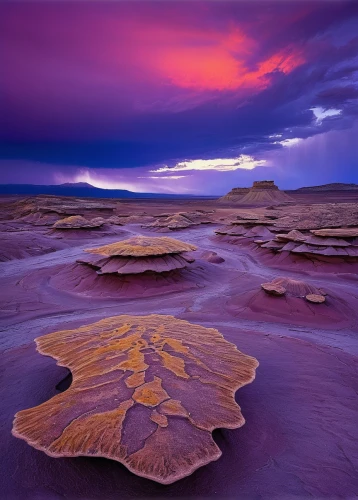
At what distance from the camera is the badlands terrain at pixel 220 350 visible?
2.82 m

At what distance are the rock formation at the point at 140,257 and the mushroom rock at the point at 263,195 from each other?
60091 millimetres

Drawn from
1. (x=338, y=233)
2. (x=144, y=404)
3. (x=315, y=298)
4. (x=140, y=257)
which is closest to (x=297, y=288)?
(x=315, y=298)

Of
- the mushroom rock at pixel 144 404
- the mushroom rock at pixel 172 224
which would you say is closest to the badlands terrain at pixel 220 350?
the mushroom rock at pixel 144 404

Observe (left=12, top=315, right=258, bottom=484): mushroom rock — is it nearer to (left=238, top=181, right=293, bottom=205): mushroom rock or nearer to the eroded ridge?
the eroded ridge

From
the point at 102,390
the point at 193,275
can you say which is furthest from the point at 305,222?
the point at 102,390

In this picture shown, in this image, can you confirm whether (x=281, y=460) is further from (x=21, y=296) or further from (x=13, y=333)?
(x=21, y=296)

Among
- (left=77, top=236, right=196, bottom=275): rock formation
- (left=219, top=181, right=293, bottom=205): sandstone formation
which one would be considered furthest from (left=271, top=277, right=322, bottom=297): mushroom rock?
(left=219, top=181, right=293, bottom=205): sandstone formation

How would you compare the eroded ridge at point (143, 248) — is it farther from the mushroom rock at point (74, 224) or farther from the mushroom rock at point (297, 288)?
the mushroom rock at point (74, 224)

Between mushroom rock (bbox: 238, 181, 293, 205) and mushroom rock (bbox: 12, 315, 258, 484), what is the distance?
68042mm

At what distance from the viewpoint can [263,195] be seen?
71438mm

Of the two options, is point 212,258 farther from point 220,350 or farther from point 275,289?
point 220,350

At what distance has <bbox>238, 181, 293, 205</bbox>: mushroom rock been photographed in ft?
230

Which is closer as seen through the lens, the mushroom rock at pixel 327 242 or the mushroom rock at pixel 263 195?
the mushroom rock at pixel 327 242

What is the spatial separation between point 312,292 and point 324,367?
3.97m
